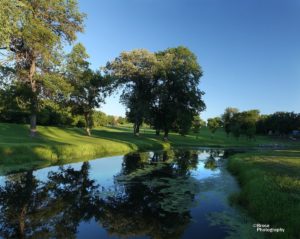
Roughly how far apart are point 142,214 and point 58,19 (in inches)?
1402

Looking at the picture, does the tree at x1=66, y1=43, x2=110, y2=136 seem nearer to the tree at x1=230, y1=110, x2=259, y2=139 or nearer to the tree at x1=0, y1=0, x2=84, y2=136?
the tree at x1=0, y1=0, x2=84, y2=136

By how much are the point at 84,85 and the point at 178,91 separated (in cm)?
2337

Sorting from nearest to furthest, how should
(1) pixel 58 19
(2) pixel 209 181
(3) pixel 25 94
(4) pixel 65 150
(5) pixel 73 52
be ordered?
(2) pixel 209 181 < (4) pixel 65 150 < (3) pixel 25 94 < (1) pixel 58 19 < (5) pixel 73 52

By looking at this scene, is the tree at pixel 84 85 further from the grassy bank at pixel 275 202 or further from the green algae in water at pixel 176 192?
the grassy bank at pixel 275 202

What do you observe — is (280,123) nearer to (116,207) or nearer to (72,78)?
(72,78)

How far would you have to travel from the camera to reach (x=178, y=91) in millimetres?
70625

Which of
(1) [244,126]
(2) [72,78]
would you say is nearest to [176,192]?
(2) [72,78]

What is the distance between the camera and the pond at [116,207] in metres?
11.7

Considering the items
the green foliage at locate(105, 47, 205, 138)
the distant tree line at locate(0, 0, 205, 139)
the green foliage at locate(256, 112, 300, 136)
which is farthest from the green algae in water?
the green foliage at locate(256, 112, 300, 136)

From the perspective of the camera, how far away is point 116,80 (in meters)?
70.2

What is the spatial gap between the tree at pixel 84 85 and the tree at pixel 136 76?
7.23 metres

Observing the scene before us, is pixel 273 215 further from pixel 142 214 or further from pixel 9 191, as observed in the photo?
pixel 9 191

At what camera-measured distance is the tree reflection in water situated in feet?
38.7

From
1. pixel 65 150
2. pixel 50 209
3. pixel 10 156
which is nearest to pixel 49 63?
pixel 65 150
